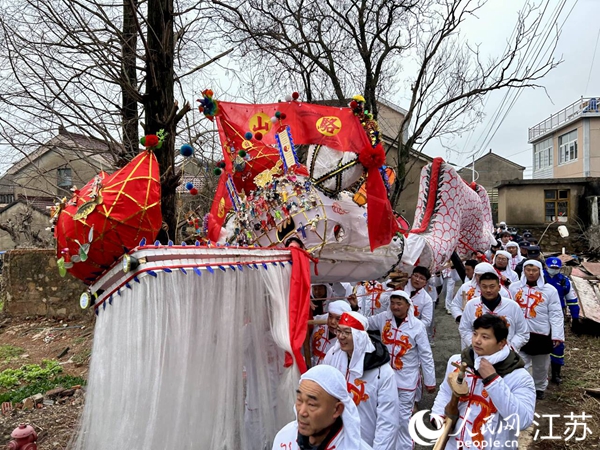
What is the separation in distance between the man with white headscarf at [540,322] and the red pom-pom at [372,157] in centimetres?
276

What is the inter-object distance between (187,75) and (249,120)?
165cm

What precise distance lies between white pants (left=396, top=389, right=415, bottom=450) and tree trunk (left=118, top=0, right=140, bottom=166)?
3.60 metres

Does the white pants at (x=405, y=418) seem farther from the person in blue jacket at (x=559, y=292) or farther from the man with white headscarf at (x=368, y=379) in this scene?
the person in blue jacket at (x=559, y=292)

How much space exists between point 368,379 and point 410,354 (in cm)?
128

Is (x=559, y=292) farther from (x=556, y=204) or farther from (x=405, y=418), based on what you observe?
(x=556, y=204)

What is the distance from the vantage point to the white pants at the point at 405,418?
374 cm

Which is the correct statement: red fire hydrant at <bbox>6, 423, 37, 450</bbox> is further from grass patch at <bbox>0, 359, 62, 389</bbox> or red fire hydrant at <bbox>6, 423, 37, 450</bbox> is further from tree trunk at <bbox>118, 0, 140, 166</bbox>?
grass patch at <bbox>0, 359, 62, 389</bbox>

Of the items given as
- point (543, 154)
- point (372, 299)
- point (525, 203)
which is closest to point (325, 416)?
point (372, 299)

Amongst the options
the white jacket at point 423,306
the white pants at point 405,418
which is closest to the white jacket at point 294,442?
the white pants at point 405,418

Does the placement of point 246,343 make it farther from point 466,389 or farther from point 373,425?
point 466,389

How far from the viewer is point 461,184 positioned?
6738 millimetres

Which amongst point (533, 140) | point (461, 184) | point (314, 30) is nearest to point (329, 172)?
point (461, 184)

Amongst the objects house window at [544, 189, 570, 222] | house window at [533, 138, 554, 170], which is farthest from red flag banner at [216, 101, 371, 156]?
house window at [533, 138, 554, 170]

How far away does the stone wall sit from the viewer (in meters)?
9.31
